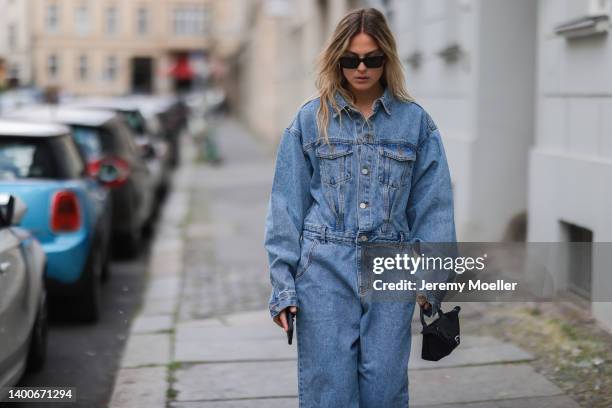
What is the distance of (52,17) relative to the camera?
56.0ft

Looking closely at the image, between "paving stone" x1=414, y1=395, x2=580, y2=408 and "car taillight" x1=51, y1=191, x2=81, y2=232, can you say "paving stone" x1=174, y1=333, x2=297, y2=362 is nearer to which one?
"car taillight" x1=51, y1=191, x2=81, y2=232

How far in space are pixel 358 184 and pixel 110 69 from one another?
29.4 meters

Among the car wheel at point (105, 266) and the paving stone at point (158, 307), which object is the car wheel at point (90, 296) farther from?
the car wheel at point (105, 266)

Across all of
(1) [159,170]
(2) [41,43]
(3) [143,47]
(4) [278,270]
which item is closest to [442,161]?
(4) [278,270]

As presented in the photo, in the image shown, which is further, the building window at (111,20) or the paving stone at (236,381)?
the building window at (111,20)

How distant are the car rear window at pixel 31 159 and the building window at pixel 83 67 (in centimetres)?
1958

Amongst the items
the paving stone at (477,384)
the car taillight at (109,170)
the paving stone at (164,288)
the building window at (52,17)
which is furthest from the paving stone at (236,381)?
the building window at (52,17)

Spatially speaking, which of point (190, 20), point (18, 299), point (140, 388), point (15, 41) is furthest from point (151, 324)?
point (190, 20)

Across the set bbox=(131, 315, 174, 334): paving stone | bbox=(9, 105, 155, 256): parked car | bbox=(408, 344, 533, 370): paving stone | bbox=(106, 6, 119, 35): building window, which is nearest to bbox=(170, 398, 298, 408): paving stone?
bbox=(408, 344, 533, 370): paving stone

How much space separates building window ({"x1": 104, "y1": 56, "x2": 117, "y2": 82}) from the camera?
31009 millimetres

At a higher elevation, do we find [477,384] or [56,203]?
[56,203]

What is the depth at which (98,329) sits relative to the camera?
7633 millimetres

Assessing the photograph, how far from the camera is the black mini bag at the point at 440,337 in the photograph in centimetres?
371

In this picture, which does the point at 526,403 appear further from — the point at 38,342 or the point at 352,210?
the point at 38,342
